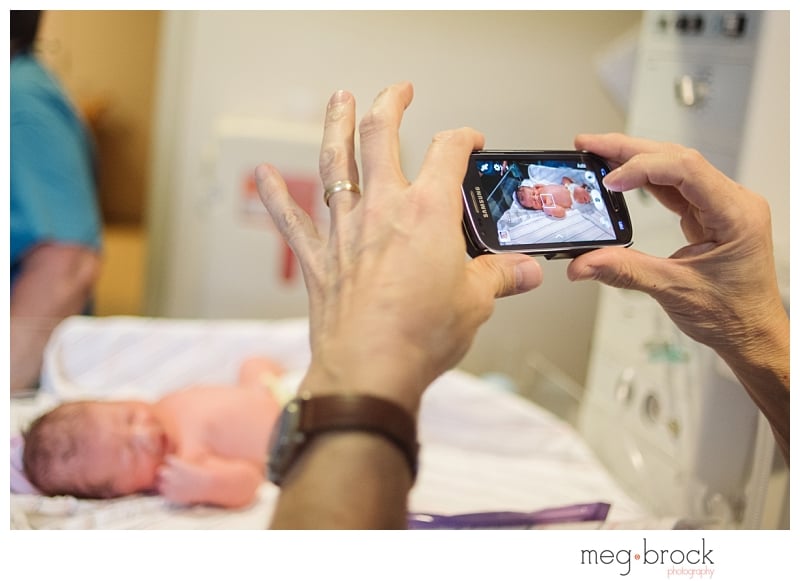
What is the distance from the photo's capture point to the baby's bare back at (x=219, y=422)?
1203mm

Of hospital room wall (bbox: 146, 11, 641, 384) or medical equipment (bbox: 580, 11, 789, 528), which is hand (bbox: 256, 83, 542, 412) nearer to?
hospital room wall (bbox: 146, 11, 641, 384)

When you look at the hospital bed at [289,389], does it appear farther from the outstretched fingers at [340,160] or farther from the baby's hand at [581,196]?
the outstretched fingers at [340,160]

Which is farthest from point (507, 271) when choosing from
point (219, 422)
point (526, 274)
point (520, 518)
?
point (219, 422)

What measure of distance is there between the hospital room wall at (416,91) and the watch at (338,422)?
0.23 m

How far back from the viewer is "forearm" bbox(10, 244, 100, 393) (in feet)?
4.02

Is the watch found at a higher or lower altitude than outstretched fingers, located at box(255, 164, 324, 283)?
lower

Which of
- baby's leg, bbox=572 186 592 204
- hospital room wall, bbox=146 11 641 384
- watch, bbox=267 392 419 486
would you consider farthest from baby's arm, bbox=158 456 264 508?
baby's leg, bbox=572 186 592 204

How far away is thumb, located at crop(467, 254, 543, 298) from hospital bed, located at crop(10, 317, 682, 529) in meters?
0.37

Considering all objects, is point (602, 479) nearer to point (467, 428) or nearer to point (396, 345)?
point (467, 428)

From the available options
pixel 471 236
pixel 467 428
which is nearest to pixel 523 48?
pixel 467 428

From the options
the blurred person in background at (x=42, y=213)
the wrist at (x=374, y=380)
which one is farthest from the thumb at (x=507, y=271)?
the blurred person in background at (x=42, y=213)

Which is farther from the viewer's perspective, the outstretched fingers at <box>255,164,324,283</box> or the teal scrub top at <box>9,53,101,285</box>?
the teal scrub top at <box>9,53,101,285</box>
